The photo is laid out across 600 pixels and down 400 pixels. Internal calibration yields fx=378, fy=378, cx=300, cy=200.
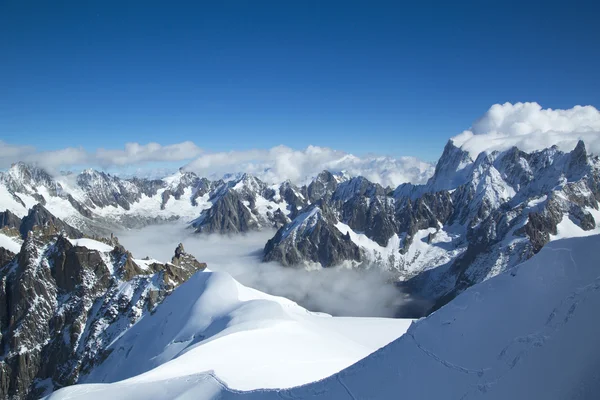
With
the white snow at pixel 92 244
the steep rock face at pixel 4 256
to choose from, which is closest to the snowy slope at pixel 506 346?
the white snow at pixel 92 244

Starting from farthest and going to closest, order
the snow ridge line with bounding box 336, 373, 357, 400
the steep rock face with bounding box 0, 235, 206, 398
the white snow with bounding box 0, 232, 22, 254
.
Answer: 1. the white snow with bounding box 0, 232, 22, 254
2. the steep rock face with bounding box 0, 235, 206, 398
3. the snow ridge line with bounding box 336, 373, 357, 400

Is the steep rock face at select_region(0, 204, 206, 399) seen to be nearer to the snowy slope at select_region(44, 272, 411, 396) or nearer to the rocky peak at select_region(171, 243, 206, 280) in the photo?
the rocky peak at select_region(171, 243, 206, 280)

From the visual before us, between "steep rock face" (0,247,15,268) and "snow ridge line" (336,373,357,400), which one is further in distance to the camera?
"steep rock face" (0,247,15,268)

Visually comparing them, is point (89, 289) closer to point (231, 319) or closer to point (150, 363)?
point (150, 363)

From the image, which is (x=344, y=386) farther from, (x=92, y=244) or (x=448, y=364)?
(x=92, y=244)

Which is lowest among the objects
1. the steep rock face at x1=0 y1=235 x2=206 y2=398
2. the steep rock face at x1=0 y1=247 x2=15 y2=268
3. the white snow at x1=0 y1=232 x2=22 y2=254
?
the steep rock face at x1=0 y1=235 x2=206 y2=398

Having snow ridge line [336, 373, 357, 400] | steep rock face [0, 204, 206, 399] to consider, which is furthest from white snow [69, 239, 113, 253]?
snow ridge line [336, 373, 357, 400]

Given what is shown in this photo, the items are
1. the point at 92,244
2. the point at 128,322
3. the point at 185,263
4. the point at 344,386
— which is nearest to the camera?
the point at 344,386

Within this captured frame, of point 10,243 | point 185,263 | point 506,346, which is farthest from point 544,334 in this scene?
point 10,243
